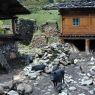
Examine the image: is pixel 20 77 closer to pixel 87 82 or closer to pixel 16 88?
pixel 16 88

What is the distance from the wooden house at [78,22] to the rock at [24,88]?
12.3 m

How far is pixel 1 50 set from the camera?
28438 mm

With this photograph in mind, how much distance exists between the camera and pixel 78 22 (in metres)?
34.1

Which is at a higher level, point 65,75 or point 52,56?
point 52,56

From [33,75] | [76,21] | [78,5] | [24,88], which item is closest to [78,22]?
[76,21]

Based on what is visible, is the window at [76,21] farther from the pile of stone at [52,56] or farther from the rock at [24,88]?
the rock at [24,88]

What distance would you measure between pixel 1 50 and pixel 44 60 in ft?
11.5

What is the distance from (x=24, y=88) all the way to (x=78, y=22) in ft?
46.1

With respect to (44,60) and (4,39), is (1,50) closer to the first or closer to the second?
(4,39)

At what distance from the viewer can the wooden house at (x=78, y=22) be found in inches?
1318

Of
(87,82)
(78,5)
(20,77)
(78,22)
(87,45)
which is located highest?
(78,5)

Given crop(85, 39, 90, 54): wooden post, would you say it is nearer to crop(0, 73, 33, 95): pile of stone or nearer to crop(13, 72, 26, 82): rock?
crop(13, 72, 26, 82): rock

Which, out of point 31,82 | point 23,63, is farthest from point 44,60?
point 31,82

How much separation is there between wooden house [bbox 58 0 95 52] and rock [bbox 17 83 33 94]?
12257 millimetres
